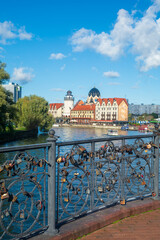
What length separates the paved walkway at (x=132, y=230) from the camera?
3.41m

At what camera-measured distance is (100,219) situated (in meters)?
3.74

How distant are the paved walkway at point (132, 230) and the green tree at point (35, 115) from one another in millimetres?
47540

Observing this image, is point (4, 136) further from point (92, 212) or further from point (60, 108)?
point (60, 108)

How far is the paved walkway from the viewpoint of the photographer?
341cm

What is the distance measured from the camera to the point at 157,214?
4.36m

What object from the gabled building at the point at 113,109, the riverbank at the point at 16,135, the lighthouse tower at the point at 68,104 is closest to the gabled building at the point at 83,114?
the gabled building at the point at 113,109

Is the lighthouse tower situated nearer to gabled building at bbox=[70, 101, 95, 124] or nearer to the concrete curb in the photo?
gabled building at bbox=[70, 101, 95, 124]

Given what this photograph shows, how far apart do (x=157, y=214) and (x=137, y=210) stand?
0.39 metres

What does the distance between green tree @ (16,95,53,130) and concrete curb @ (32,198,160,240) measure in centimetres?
4716

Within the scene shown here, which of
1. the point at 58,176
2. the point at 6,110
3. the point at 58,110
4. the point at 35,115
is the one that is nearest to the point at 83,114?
the point at 58,110

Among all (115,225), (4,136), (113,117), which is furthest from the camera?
(113,117)

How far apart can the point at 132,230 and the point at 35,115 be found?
4941 centimetres

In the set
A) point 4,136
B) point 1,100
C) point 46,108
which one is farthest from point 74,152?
point 46,108

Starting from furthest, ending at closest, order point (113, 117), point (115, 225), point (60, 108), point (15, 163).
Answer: point (60, 108)
point (113, 117)
point (115, 225)
point (15, 163)
